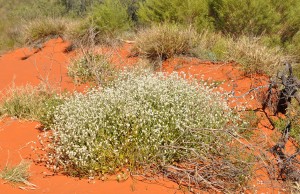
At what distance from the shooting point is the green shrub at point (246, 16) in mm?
9992

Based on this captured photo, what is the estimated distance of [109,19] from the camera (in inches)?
464

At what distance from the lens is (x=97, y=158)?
461 centimetres

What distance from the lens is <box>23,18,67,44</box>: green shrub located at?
12.6 meters

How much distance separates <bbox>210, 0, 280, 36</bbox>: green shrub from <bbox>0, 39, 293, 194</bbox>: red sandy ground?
2287 mm

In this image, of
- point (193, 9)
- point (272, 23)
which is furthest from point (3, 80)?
point (272, 23)

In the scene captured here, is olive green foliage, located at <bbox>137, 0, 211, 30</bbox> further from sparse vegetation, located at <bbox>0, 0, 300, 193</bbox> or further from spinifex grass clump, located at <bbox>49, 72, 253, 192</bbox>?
spinifex grass clump, located at <bbox>49, 72, 253, 192</bbox>

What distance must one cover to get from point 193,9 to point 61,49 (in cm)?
405

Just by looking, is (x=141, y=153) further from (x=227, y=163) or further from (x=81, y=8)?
(x=81, y=8)

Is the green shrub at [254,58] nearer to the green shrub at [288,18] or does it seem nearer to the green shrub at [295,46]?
the green shrub at [295,46]

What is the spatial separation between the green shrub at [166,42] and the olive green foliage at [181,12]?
1.25 meters

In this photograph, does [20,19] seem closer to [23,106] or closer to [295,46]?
[23,106]

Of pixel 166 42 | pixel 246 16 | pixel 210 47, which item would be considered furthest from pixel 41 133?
pixel 246 16

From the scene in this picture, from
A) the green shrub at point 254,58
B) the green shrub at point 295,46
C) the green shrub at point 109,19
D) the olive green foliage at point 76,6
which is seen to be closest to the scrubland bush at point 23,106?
the green shrub at point 254,58

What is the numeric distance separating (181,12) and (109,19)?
91.2 inches
